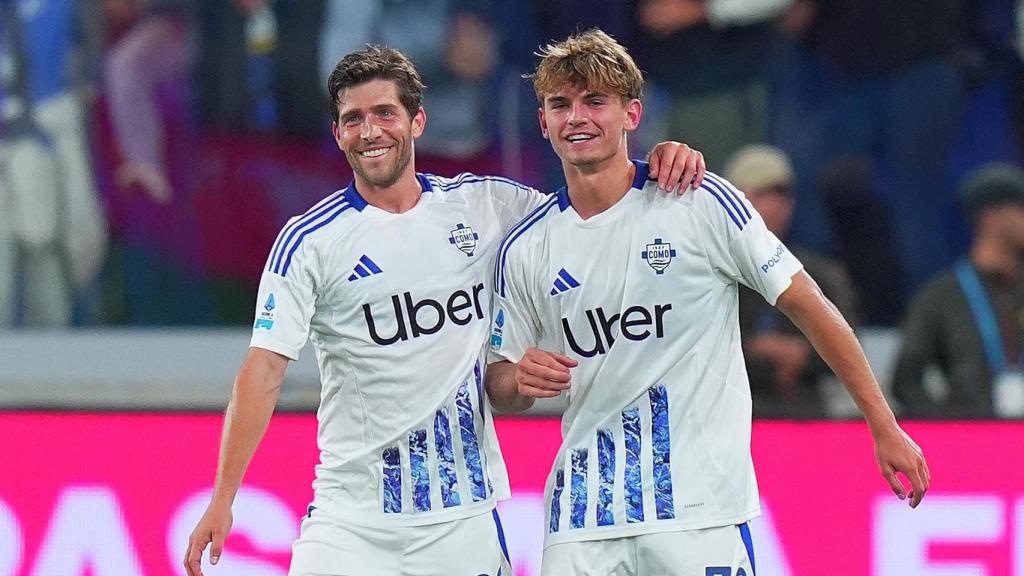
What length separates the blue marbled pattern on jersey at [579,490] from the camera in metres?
4.23

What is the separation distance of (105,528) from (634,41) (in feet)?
11.7

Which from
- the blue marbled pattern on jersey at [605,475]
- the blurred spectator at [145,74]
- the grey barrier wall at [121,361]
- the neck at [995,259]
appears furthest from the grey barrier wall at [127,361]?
the blue marbled pattern on jersey at [605,475]

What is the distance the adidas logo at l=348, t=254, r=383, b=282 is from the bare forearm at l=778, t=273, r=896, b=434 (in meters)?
1.05

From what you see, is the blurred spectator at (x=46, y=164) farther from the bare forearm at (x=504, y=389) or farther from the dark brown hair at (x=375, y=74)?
the bare forearm at (x=504, y=389)

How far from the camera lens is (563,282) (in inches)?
169

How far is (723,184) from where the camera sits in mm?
4309

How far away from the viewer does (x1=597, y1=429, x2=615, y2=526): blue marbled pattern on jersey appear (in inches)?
165

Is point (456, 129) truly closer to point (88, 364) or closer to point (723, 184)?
point (88, 364)

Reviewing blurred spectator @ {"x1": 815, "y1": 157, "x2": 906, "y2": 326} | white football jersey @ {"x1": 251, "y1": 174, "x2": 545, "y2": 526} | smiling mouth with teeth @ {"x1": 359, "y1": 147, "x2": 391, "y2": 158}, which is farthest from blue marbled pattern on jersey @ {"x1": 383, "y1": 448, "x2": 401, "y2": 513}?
blurred spectator @ {"x1": 815, "y1": 157, "x2": 906, "y2": 326}

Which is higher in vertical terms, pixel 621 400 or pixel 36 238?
pixel 36 238

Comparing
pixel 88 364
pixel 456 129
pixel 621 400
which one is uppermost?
pixel 456 129

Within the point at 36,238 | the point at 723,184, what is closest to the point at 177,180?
the point at 36,238

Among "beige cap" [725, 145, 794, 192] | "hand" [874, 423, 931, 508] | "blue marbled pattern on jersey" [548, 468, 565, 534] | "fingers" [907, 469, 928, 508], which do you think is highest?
"beige cap" [725, 145, 794, 192]

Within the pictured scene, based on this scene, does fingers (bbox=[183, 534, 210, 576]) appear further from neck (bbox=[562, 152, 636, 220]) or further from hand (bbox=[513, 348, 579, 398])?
neck (bbox=[562, 152, 636, 220])
